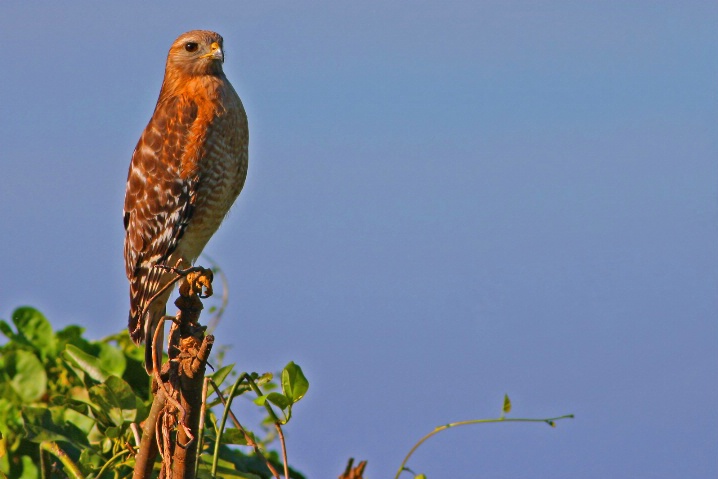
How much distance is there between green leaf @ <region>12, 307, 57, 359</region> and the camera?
4457 mm

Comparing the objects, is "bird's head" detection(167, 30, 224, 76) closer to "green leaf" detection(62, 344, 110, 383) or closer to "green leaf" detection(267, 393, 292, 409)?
"green leaf" detection(62, 344, 110, 383)

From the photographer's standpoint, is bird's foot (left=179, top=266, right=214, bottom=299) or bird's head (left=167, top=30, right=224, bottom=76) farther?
bird's head (left=167, top=30, right=224, bottom=76)

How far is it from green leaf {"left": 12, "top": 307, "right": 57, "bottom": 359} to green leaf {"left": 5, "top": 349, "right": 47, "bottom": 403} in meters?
0.64

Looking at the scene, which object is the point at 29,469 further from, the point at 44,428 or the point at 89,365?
the point at 89,365

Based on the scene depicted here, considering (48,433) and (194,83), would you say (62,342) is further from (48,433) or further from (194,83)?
(194,83)

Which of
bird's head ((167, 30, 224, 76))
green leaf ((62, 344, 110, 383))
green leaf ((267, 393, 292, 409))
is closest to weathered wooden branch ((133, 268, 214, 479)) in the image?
green leaf ((267, 393, 292, 409))

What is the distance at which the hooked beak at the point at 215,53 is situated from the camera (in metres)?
5.48

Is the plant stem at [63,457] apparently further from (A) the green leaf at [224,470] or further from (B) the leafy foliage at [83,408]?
(A) the green leaf at [224,470]

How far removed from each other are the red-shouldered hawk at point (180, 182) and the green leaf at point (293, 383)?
199 cm

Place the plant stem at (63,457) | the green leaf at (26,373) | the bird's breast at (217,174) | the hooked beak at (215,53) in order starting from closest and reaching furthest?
the plant stem at (63,457) < the green leaf at (26,373) < the bird's breast at (217,174) < the hooked beak at (215,53)

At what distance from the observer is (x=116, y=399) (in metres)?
3.46

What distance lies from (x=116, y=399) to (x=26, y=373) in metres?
0.58

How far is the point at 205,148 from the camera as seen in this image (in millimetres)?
5027

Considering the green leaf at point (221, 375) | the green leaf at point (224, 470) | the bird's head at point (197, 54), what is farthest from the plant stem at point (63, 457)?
the bird's head at point (197, 54)
